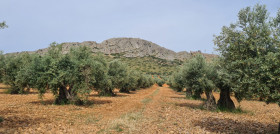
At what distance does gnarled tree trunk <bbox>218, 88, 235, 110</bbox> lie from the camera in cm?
1967

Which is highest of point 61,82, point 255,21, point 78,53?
point 255,21

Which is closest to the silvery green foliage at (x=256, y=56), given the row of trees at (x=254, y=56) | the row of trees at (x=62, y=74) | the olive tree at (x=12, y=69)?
the row of trees at (x=254, y=56)

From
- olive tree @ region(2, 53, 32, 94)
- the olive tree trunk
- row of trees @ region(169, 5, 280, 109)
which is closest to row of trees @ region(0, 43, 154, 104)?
the olive tree trunk

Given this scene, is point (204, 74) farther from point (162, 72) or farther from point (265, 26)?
point (162, 72)

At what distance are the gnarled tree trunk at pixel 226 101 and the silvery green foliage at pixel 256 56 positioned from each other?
7.60 m

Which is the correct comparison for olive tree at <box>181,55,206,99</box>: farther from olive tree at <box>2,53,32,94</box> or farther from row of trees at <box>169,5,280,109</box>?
olive tree at <box>2,53,32,94</box>

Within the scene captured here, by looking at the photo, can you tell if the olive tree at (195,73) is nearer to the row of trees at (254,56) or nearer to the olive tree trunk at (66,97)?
the row of trees at (254,56)

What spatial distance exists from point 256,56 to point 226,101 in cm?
1138

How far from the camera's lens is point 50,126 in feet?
35.6

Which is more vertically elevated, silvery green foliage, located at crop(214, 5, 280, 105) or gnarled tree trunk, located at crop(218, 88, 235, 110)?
silvery green foliage, located at crop(214, 5, 280, 105)

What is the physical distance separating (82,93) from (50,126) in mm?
8191

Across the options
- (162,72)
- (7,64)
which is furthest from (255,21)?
(162,72)

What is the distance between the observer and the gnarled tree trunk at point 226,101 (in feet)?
64.5

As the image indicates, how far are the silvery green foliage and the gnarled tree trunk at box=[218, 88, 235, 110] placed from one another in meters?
7.60
